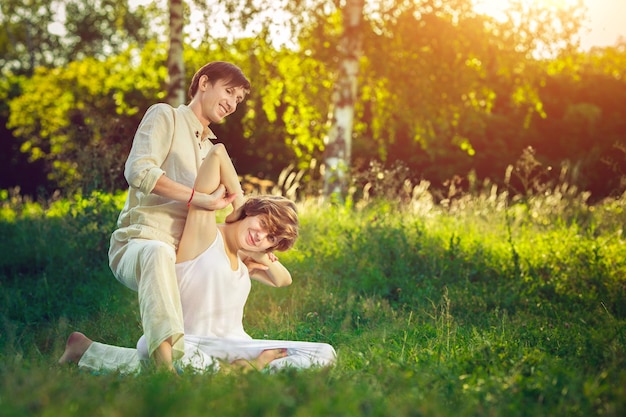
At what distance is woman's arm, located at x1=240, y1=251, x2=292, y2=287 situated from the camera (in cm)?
510

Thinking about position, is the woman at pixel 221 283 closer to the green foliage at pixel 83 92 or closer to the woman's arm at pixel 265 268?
the woman's arm at pixel 265 268

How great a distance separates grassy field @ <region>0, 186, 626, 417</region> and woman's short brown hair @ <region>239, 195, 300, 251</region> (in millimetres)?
811

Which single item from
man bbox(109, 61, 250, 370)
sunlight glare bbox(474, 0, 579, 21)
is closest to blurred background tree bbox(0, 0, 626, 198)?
sunlight glare bbox(474, 0, 579, 21)

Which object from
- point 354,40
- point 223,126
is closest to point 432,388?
point 354,40

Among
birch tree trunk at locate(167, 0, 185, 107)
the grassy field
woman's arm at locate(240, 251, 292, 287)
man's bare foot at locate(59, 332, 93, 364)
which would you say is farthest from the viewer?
birch tree trunk at locate(167, 0, 185, 107)

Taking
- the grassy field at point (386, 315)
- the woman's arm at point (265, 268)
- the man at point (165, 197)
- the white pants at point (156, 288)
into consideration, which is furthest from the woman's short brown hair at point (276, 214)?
the grassy field at point (386, 315)

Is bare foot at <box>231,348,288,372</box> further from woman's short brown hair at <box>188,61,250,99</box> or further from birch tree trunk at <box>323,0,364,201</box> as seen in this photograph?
birch tree trunk at <box>323,0,364,201</box>

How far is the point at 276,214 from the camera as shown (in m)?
4.83

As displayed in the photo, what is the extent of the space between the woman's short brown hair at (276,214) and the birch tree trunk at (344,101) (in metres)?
6.35

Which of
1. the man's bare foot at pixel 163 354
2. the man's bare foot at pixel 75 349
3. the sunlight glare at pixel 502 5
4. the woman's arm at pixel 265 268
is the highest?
the sunlight glare at pixel 502 5

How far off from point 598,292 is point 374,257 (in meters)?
2.15

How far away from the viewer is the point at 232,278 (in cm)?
489

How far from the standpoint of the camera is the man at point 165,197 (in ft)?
14.1

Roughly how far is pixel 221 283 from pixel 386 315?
1.90m
